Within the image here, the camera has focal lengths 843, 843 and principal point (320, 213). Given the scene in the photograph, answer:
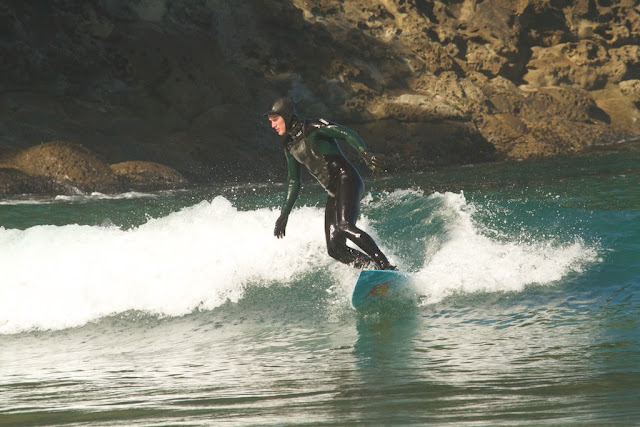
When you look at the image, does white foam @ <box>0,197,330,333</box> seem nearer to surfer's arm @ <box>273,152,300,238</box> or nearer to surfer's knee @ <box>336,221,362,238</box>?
surfer's arm @ <box>273,152,300,238</box>

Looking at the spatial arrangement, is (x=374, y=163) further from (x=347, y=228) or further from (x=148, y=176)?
(x=148, y=176)

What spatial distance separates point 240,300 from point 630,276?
3684mm

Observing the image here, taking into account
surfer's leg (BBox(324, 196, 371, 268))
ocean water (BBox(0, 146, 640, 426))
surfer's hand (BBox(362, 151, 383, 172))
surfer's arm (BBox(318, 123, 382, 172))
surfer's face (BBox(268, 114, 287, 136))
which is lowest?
ocean water (BBox(0, 146, 640, 426))

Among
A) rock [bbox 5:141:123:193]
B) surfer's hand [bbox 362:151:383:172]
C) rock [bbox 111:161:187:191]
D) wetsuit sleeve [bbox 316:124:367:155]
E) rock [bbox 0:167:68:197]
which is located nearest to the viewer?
surfer's hand [bbox 362:151:383:172]

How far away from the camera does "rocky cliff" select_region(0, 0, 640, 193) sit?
69.3ft

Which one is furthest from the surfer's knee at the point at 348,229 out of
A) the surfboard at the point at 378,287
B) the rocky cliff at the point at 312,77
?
the rocky cliff at the point at 312,77

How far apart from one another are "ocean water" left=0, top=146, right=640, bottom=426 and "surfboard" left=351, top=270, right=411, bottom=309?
17 cm

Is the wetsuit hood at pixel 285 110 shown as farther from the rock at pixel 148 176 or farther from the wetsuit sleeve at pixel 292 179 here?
the rock at pixel 148 176

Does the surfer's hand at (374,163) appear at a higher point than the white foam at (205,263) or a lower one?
higher

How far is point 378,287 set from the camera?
7.23 meters

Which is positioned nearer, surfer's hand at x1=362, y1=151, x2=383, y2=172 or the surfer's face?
surfer's hand at x1=362, y1=151, x2=383, y2=172

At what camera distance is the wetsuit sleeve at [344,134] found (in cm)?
709

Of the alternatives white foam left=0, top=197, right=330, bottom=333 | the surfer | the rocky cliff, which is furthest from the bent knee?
the rocky cliff

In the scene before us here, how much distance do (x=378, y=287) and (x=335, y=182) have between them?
3.45 ft
